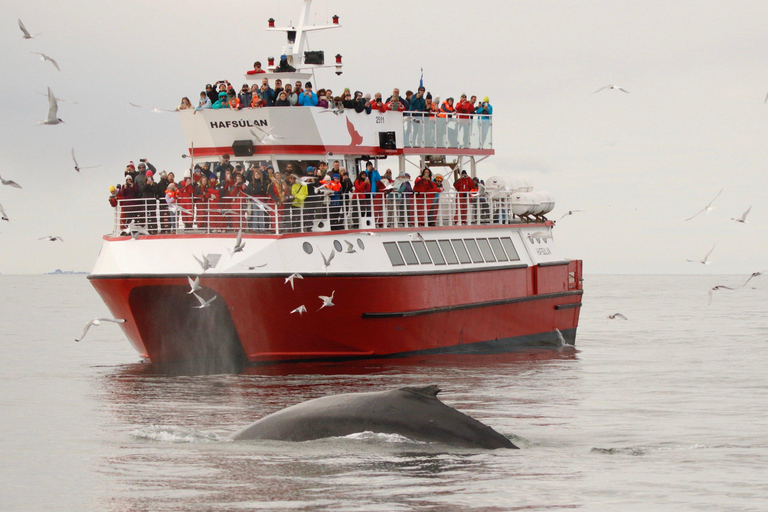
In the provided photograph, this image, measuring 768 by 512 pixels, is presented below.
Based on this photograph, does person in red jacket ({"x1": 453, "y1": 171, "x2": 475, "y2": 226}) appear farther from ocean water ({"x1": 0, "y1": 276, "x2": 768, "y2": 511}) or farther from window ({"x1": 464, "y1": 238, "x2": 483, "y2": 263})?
ocean water ({"x1": 0, "y1": 276, "x2": 768, "y2": 511})

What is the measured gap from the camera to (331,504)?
39.3 ft

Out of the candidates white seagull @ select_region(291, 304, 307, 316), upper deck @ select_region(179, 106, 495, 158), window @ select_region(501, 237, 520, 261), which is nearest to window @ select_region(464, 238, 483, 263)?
window @ select_region(501, 237, 520, 261)

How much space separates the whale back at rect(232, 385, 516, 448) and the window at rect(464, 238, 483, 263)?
18284 millimetres

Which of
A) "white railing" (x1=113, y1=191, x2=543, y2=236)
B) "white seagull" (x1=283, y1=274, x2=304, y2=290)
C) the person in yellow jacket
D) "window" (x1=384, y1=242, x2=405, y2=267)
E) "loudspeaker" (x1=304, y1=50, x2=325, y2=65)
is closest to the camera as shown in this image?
"white seagull" (x1=283, y1=274, x2=304, y2=290)

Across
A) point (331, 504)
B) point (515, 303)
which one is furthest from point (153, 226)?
point (331, 504)

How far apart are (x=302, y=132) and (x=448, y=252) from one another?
4731mm

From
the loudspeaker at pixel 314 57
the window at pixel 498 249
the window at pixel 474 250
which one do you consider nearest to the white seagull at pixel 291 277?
the window at pixel 474 250

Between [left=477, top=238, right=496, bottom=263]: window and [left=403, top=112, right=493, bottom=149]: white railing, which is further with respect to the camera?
[left=403, top=112, right=493, bottom=149]: white railing

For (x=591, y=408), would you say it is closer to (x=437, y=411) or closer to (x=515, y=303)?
(x=437, y=411)

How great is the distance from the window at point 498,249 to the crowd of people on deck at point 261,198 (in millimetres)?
2980

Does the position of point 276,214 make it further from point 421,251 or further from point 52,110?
point 52,110

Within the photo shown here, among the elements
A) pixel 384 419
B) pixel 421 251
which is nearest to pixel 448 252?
pixel 421 251

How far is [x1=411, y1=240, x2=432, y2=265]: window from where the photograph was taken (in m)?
29.7

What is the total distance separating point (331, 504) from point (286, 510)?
486 mm
